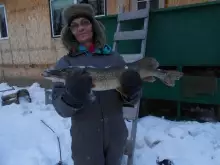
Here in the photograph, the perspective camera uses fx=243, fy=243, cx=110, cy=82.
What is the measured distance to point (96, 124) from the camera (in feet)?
5.85

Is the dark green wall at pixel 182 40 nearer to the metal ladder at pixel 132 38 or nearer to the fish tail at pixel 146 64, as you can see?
the metal ladder at pixel 132 38

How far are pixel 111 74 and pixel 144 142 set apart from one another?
6.49ft

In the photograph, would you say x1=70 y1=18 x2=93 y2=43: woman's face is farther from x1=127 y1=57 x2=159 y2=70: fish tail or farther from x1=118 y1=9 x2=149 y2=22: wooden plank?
x1=118 y1=9 x2=149 y2=22: wooden plank

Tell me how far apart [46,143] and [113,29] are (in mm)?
2349

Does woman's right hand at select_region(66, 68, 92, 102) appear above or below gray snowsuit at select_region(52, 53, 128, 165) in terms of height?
above

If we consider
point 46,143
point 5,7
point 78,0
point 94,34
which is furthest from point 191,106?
point 5,7

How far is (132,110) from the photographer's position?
130 inches

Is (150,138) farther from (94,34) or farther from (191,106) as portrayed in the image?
(94,34)

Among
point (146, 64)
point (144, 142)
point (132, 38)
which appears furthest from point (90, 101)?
point (132, 38)

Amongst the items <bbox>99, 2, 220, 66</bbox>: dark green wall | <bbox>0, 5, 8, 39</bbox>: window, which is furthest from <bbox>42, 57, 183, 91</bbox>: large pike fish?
<bbox>0, 5, 8, 39</bbox>: window

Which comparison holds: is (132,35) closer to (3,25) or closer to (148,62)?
(148,62)

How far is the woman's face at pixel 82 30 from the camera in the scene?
74.5 inches

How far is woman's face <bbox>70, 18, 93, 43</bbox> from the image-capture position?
1.89m

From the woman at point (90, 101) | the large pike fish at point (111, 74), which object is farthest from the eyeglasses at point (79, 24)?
the large pike fish at point (111, 74)
